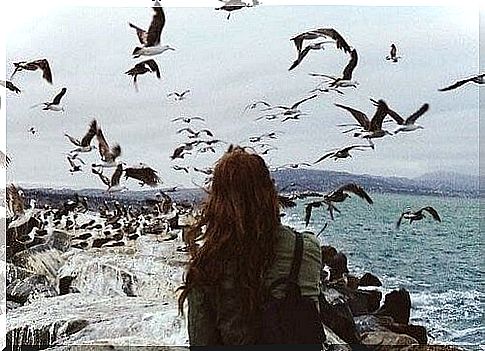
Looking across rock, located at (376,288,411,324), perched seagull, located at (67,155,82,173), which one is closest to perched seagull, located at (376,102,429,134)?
rock, located at (376,288,411,324)

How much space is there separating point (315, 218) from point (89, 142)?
947 millimetres

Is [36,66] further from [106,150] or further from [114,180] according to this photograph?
[114,180]

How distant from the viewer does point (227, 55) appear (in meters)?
3.39

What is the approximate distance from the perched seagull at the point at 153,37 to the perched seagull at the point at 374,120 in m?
0.74

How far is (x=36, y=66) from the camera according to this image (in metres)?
3.41

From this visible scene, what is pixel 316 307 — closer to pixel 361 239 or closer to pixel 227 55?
pixel 361 239

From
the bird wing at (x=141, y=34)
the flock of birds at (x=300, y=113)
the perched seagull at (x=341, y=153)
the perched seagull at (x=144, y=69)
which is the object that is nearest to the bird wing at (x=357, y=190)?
the flock of birds at (x=300, y=113)

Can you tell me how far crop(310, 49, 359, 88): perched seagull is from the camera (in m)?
3.34

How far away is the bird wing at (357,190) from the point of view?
132 inches

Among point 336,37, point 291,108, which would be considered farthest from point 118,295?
point 336,37

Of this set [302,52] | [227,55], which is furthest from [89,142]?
[302,52]

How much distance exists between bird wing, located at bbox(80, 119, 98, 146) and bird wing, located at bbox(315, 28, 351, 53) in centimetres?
95

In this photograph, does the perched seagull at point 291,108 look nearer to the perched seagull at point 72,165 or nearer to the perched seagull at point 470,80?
the perched seagull at point 470,80

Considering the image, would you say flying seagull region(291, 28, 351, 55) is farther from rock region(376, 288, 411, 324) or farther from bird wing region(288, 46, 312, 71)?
→ rock region(376, 288, 411, 324)
